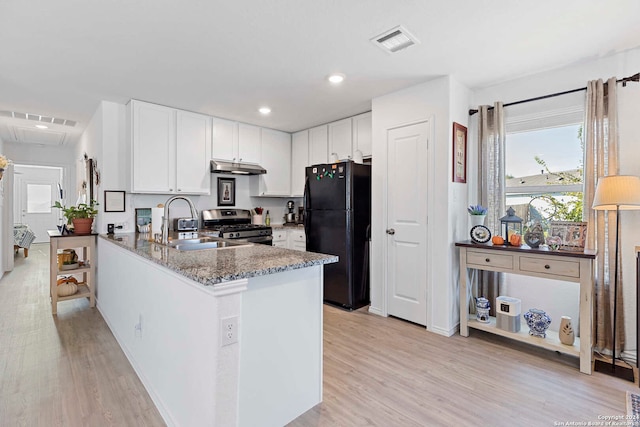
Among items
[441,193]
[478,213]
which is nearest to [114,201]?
[441,193]

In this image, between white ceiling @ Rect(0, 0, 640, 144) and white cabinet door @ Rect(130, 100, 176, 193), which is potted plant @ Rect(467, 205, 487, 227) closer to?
white ceiling @ Rect(0, 0, 640, 144)

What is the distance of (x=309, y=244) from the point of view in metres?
4.05

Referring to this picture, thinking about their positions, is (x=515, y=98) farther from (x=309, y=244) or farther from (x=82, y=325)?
(x=82, y=325)

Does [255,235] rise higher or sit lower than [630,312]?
higher

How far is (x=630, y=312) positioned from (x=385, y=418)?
2.14 metres

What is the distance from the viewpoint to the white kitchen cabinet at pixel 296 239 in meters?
4.60

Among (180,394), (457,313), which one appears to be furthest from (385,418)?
(457,313)

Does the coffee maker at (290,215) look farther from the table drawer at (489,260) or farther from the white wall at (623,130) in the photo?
the white wall at (623,130)

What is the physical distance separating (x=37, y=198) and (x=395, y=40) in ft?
37.7

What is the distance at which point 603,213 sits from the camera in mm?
2479

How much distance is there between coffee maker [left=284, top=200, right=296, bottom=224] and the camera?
5.35 m

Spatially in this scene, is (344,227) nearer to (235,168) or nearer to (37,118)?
(235,168)

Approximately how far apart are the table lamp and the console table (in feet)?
0.54

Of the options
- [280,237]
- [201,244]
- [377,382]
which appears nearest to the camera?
[377,382]
